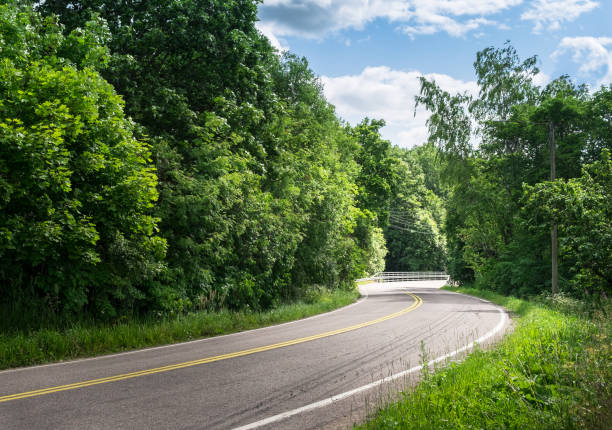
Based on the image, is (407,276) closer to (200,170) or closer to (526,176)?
(526,176)

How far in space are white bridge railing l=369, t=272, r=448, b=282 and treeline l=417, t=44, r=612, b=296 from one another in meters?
17.7

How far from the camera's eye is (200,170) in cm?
1389

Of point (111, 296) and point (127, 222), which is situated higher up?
point (127, 222)

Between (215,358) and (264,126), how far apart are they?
10.8 m

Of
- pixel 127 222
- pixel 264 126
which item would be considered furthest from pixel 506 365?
pixel 264 126

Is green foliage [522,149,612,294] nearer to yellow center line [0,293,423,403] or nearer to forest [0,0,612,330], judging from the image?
forest [0,0,612,330]

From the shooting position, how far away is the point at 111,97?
10312 millimetres

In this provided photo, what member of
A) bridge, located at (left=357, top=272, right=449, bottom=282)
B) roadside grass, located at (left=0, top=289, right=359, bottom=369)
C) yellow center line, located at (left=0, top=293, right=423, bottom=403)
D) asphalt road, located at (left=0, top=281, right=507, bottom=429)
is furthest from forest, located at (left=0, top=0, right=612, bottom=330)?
bridge, located at (left=357, top=272, right=449, bottom=282)

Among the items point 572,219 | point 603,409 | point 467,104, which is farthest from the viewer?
point 467,104

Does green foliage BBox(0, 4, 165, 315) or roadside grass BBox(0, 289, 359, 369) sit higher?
green foliage BBox(0, 4, 165, 315)

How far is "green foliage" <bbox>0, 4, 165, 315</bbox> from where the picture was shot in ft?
27.3


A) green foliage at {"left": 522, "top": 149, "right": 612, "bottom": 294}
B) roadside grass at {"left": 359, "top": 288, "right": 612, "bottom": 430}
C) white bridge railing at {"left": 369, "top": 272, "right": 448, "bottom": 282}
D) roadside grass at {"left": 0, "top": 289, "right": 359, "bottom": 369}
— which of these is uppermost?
green foliage at {"left": 522, "top": 149, "right": 612, "bottom": 294}

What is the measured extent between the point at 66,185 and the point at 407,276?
55.8 meters

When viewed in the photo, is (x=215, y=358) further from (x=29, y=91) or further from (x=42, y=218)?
(x=29, y=91)
